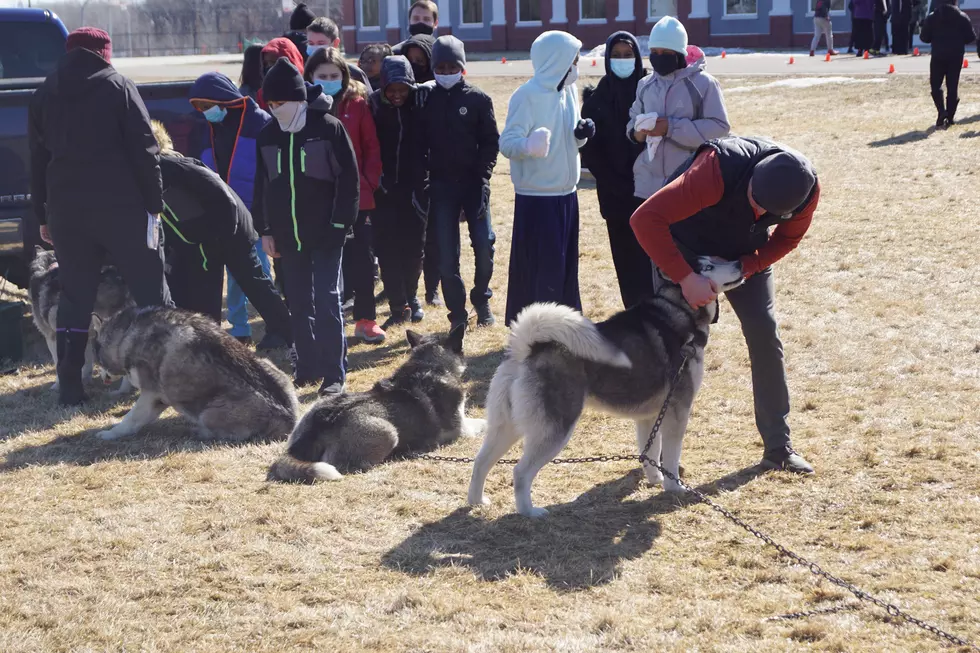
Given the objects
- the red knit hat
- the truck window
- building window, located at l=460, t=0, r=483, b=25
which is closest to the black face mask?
the red knit hat

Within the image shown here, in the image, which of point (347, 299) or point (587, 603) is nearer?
point (587, 603)

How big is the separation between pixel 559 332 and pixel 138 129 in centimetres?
316

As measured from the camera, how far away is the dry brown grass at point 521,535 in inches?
148

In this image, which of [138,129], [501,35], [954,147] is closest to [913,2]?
[954,147]

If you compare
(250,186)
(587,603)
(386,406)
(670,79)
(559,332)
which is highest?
(670,79)

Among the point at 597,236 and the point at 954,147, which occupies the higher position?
the point at 954,147

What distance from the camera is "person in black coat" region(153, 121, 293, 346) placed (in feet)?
22.7

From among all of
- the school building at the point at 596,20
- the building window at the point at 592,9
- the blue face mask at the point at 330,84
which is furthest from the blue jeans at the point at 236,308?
the building window at the point at 592,9

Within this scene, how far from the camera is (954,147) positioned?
13.5m

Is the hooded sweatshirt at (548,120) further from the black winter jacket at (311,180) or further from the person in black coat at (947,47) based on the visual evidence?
the person in black coat at (947,47)

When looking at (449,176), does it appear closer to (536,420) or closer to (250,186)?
(250,186)

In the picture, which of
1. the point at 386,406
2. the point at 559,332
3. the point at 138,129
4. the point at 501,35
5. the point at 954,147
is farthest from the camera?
the point at 501,35

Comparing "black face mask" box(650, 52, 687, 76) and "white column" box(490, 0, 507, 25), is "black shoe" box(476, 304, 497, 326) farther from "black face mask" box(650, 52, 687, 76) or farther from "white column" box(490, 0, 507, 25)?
"white column" box(490, 0, 507, 25)

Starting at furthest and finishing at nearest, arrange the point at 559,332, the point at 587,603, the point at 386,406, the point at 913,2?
1. the point at 913,2
2. the point at 386,406
3. the point at 559,332
4. the point at 587,603
